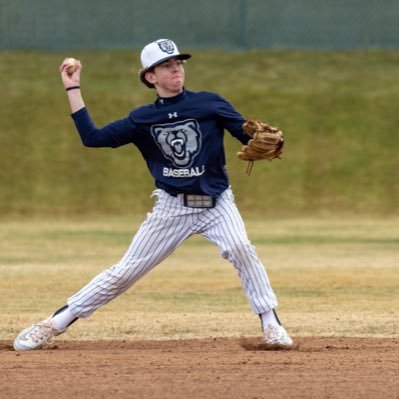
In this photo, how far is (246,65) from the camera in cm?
2633

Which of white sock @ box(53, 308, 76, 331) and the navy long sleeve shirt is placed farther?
white sock @ box(53, 308, 76, 331)

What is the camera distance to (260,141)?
7.30m

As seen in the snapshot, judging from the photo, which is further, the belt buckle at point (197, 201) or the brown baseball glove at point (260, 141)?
the belt buckle at point (197, 201)

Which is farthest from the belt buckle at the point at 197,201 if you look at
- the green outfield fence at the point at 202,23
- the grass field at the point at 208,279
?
the green outfield fence at the point at 202,23

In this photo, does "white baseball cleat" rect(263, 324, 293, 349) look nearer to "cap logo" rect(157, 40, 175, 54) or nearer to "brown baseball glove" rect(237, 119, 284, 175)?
"brown baseball glove" rect(237, 119, 284, 175)

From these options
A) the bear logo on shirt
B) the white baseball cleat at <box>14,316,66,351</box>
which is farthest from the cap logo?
the white baseball cleat at <box>14,316,66,351</box>

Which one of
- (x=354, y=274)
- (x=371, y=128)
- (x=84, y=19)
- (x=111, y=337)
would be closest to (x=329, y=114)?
(x=371, y=128)

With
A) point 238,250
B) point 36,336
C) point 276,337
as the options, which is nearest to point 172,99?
point 238,250

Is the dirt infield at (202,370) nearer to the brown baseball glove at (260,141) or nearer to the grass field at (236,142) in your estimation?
the brown baseball glove at (260,141)

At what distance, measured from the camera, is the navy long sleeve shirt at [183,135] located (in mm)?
7422

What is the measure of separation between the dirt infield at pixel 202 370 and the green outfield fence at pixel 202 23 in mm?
18032

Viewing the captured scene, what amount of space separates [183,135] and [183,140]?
0.11ft

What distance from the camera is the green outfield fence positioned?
83.9 feet

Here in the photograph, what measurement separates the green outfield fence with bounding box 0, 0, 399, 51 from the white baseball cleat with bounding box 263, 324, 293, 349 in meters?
18.5
